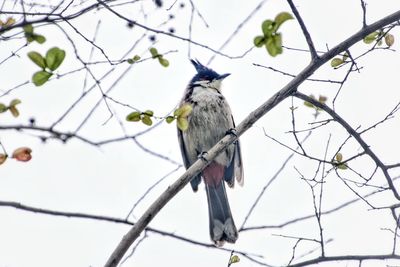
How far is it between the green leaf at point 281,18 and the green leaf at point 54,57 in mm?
1051

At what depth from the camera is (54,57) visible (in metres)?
2.79

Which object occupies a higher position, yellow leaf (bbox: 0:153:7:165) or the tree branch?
the tree branch

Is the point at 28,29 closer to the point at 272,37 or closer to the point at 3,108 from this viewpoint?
the point at 3,108

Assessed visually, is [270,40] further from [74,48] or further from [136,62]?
[74,48]

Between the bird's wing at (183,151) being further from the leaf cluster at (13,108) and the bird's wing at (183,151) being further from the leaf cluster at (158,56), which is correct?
the leaf cluster at (13,108)

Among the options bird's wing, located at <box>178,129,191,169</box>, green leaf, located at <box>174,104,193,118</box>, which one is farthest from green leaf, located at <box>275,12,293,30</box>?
bird's wing, located at <box>178,129,191,169</box>

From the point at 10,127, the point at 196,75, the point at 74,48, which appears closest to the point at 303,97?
the point at 74,48

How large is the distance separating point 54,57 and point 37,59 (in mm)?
84

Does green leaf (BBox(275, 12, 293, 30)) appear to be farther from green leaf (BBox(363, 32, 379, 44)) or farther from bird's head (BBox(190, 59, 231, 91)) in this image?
bird's head (BBox(190, 59, 231, 91))

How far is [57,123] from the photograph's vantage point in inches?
104

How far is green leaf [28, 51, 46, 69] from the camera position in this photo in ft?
9.06

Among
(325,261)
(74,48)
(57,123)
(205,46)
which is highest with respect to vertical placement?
(205,46)

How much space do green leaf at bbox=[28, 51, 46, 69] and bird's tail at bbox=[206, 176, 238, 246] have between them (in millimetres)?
3420

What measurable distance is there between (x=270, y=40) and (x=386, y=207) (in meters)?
1.71
